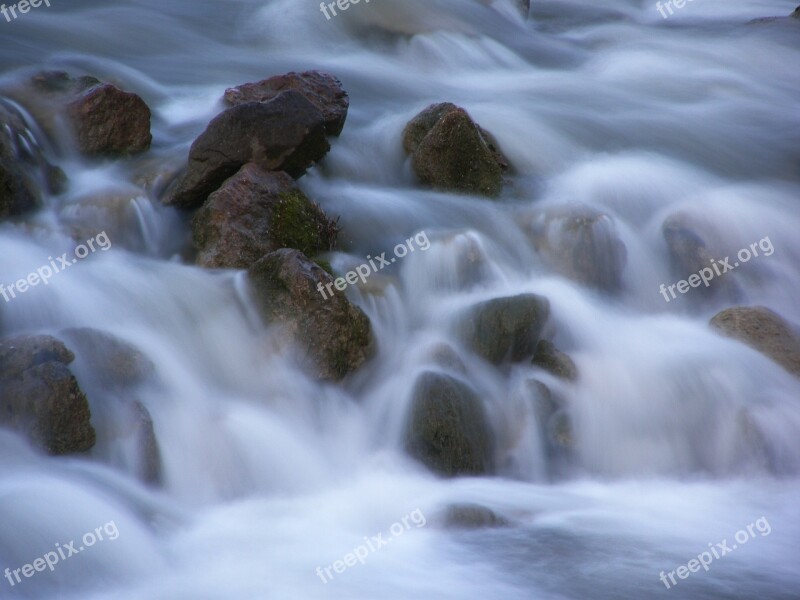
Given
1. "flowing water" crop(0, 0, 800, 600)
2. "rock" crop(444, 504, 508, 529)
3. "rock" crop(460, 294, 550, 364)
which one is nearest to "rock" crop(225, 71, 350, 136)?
"flowing water" crop(0, 0, 800, 600)

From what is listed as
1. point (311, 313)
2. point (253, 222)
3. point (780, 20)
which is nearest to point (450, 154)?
point (253, 222)

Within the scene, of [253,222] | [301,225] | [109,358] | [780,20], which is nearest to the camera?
[109,358]

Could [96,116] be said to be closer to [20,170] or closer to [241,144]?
[20,170]

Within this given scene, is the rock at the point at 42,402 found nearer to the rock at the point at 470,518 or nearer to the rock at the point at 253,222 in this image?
the rock at the point at 253,222

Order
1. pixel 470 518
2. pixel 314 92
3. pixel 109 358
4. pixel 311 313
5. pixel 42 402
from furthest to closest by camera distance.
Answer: pixel 314 92, pixel 311 313, pixel 109 358, pixel 470 518, pixel 42 402

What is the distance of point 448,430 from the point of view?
612 centimetres

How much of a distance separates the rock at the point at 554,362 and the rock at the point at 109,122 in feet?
12.6

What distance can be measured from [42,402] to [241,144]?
2.92 m

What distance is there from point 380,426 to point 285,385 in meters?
0.69

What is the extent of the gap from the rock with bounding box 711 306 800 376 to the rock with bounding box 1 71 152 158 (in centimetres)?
503

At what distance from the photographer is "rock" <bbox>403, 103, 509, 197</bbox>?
8.35 m

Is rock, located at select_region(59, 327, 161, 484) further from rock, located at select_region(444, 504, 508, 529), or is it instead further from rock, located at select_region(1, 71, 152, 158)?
rock, located at select_region(1, 71, 152, 158)

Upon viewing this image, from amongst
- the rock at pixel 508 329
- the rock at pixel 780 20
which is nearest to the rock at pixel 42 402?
the rock at pixel 508 329

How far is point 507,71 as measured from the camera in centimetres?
1212
